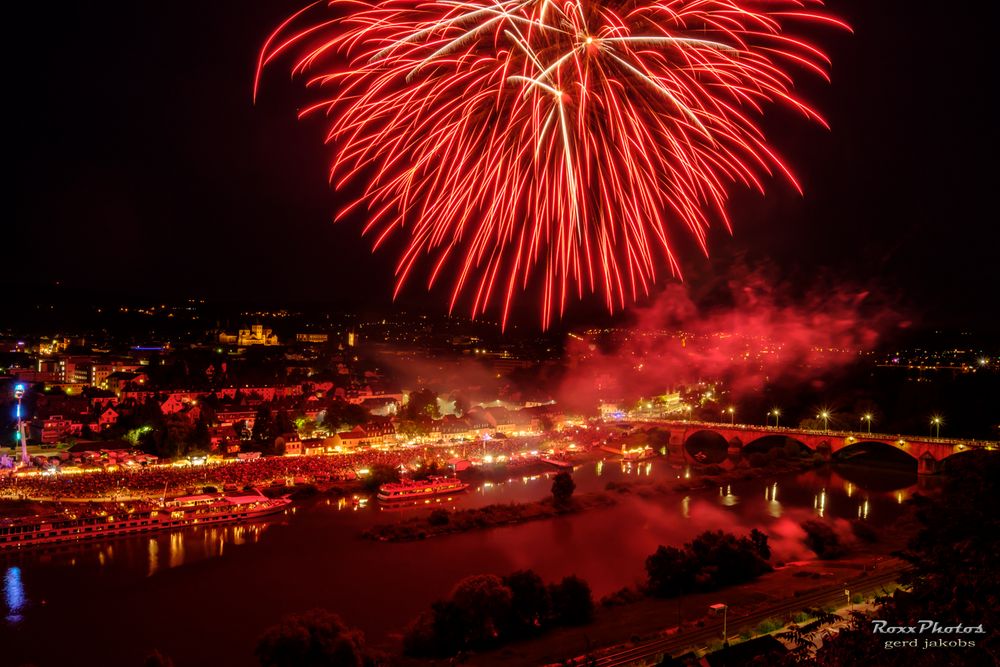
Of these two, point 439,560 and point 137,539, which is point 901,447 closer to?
point 439,560

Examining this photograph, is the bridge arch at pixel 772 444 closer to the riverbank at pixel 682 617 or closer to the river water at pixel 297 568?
the river water at pixel 297 568

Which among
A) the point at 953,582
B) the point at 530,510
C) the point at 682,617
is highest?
the point at 953,582

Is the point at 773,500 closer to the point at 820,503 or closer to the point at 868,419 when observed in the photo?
the point at 820,503

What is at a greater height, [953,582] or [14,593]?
[953,582]

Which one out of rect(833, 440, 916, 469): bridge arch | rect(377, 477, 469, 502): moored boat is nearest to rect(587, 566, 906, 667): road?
rect(377, 477, 469, 502): moored boat

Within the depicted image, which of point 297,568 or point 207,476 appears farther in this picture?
point 207,476

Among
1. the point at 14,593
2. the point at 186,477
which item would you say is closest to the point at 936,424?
the point at 186,477
